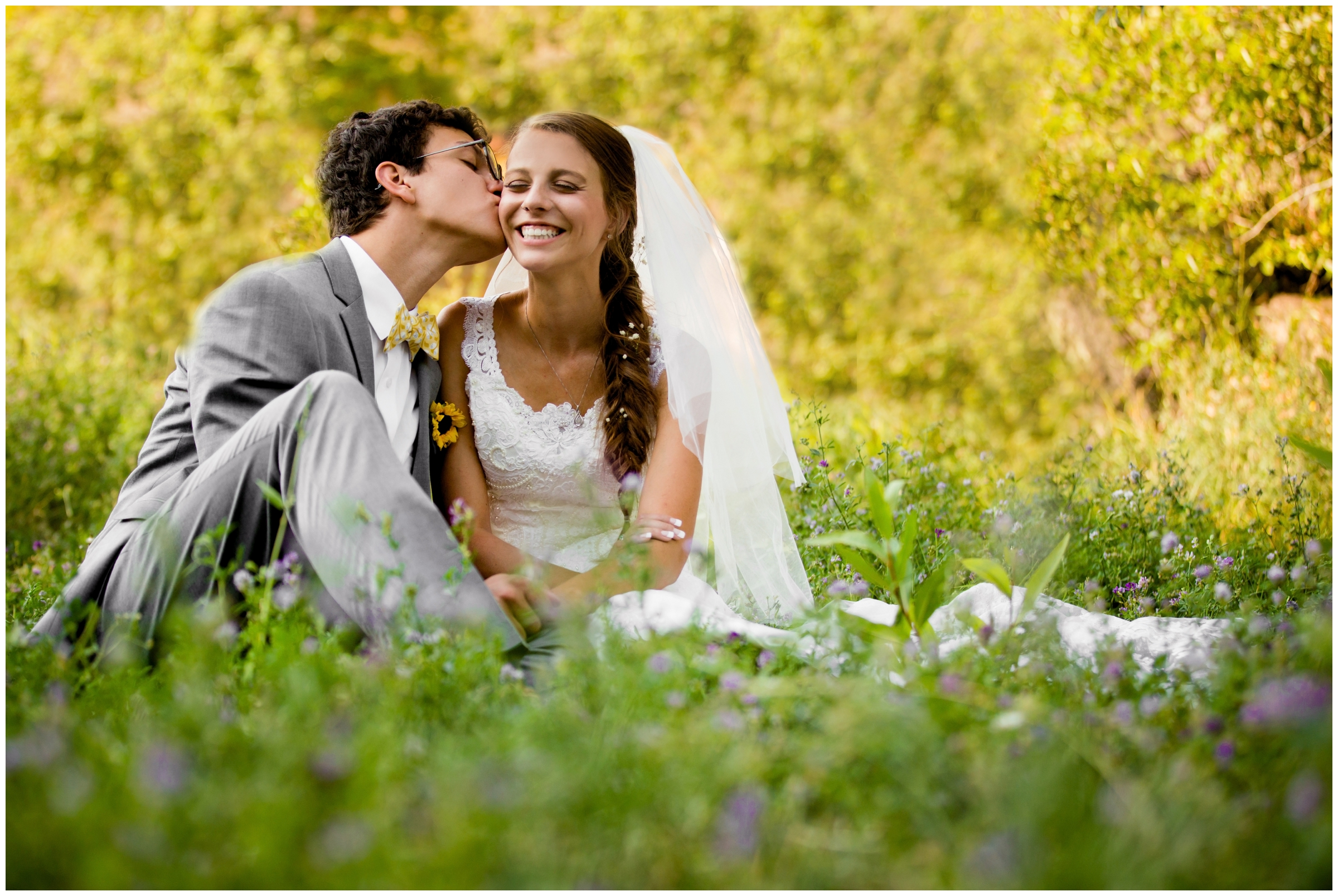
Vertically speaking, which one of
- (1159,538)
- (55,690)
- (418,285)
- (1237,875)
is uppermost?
(418,285)

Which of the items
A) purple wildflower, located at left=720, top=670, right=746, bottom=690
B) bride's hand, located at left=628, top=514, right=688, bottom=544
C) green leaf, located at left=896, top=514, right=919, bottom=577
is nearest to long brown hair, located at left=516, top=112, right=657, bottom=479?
bride's hand, located at left=628, top=514, right=688, bottom=544

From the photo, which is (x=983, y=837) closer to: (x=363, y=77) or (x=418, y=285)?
(x=418, y=285)

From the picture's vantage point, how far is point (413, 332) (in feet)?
10.1

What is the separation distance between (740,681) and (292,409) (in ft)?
3.76

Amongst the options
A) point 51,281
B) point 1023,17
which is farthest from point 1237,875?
point 51,281

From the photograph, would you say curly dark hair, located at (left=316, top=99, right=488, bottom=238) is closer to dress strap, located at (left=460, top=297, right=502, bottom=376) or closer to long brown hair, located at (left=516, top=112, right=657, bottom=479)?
long brown hair, located at (left=516, top=112, right=657, bottom=479)

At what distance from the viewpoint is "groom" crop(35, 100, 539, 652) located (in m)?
2.06

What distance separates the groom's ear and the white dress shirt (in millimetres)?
257

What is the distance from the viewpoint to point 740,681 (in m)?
1.68

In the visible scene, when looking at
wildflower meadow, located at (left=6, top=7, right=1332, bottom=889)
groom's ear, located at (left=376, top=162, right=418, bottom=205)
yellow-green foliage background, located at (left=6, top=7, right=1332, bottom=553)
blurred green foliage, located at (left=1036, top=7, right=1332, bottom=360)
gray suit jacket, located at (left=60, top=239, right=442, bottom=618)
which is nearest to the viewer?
wildflower meadow, located at (left=6, top=7, right=1332, bottom=889)

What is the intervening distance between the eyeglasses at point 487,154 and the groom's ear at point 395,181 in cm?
7

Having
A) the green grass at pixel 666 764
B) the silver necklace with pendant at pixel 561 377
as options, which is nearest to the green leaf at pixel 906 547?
the green grass at pixel 666 764

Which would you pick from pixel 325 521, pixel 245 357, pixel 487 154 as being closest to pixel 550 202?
pixel 487 154

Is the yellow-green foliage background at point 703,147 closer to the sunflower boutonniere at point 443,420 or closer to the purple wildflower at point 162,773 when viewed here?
the sunflower boutonniere at point 443,420
